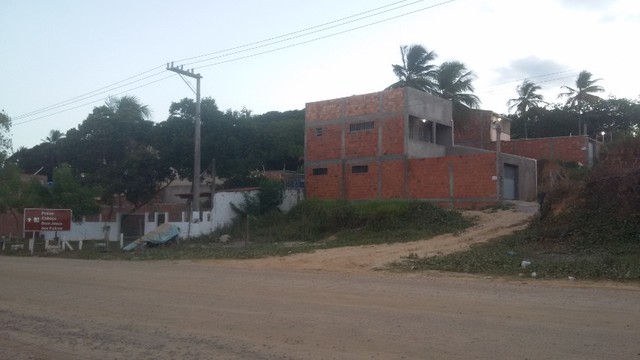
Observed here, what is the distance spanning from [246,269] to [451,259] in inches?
289

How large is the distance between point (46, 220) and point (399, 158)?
69.0 feet

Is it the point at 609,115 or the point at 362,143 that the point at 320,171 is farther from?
the point at 609,115

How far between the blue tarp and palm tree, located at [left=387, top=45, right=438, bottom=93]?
23.1 meters

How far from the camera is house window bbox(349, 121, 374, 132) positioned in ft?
128

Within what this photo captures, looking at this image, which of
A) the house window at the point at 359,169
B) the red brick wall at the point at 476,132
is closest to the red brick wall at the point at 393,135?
the house window at the point at 359,169

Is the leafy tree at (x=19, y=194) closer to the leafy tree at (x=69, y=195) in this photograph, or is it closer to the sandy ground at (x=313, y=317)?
the leafy tree at (x=69, y=195)

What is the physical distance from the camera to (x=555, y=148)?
4466 cm

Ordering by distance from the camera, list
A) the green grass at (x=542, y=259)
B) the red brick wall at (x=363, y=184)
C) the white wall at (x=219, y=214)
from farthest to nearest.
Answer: the red brick wall at (x=363, y=184), the white wall at (x=219, y=214), the green grass at (x=542, y=259)

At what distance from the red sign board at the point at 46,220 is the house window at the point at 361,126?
1806 centimetres

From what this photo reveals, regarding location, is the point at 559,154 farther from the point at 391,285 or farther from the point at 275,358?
the point at 275,358

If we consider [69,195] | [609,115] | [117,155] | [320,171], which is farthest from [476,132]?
[69,195]

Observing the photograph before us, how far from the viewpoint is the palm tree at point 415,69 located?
164ft

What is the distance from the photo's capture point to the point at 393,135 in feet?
124

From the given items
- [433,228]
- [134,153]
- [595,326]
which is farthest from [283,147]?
[595,326]
